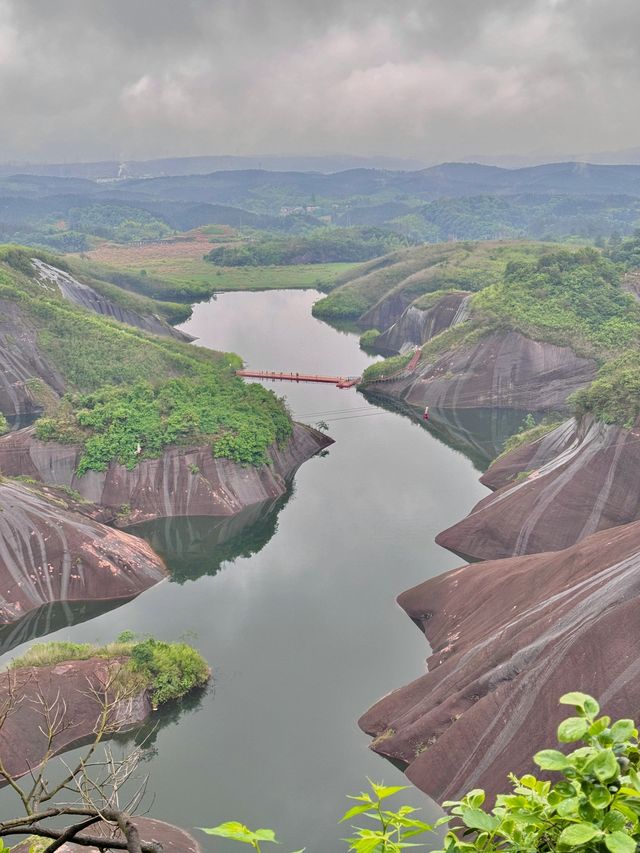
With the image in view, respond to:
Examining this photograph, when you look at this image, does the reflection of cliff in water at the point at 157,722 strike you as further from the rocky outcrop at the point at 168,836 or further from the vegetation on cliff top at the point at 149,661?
the rocky outcrop at the point at 168,836

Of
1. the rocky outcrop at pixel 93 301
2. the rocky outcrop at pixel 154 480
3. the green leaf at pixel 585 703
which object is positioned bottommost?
the rocky outcrop at pixel 154 480

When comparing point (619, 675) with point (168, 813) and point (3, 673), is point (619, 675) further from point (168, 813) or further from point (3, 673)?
point (3, 673)

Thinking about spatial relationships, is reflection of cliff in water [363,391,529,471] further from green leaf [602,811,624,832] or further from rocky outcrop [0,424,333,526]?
green leaf [602,811,624,832]

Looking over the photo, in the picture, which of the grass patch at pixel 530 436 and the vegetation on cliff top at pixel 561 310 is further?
the vegetation on cliff top at pixel 561 310

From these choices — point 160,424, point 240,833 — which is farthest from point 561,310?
point 240,833

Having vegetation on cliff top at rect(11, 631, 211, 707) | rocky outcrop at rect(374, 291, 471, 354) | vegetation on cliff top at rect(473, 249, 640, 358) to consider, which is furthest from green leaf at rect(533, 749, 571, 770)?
rocky outcrop at rect(374, 291, 471, 354)

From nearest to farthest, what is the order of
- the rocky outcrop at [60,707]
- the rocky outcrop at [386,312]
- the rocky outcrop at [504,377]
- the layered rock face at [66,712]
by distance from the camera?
the layered rock face at [66,712]
the rocky outcrop at [60,707]
the rocky outcrop at [504,377]
the rocky outcrop at [386,312]

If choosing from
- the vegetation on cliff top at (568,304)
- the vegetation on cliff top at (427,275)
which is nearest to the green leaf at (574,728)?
the vegetation on cliff top at (568,304)
